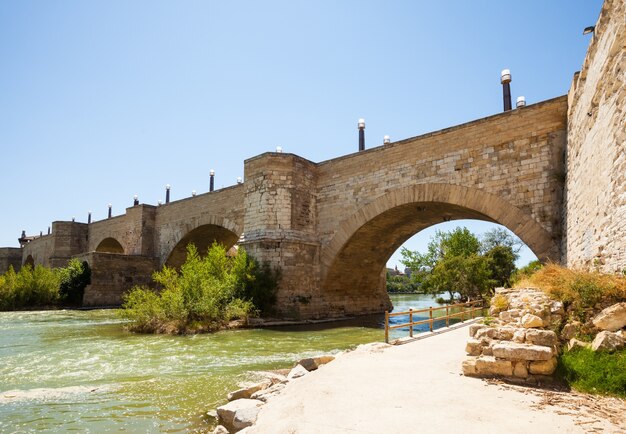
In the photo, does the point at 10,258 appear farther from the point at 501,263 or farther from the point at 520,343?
the point at 520,343

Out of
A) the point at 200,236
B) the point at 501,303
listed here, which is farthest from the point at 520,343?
the point at 200,236

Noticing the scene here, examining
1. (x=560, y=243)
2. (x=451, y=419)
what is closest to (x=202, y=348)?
(x=451, y=419)

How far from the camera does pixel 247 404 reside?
15.7 ft

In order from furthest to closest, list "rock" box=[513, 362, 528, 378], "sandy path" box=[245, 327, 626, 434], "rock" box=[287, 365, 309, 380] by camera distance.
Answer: "rock" box=[287, 365, 309, 380]
"rock" box=[513, 362, 528, 378]
"sandy path" box=[245, 327, 626, 434]

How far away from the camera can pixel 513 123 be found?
1225 centimetres

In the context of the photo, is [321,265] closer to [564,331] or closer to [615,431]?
[564,331]

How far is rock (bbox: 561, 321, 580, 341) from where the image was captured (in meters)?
4.88

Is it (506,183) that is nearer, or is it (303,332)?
(506,183)

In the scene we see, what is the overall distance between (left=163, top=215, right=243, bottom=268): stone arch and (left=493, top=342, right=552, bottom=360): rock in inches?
705

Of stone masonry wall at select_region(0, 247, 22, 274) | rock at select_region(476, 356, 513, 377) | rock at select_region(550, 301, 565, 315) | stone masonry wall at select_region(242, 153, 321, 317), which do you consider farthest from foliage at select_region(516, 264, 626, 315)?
stone masonry wall at select_region(0, 247, 22, 274)

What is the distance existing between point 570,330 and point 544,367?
66cm

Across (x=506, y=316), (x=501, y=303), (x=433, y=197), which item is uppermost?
(x=433, y=197)

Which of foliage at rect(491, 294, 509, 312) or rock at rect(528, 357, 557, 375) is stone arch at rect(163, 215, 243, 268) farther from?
rock at rect(528, 357, 557, 375)

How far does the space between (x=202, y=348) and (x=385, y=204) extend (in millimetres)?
8035
